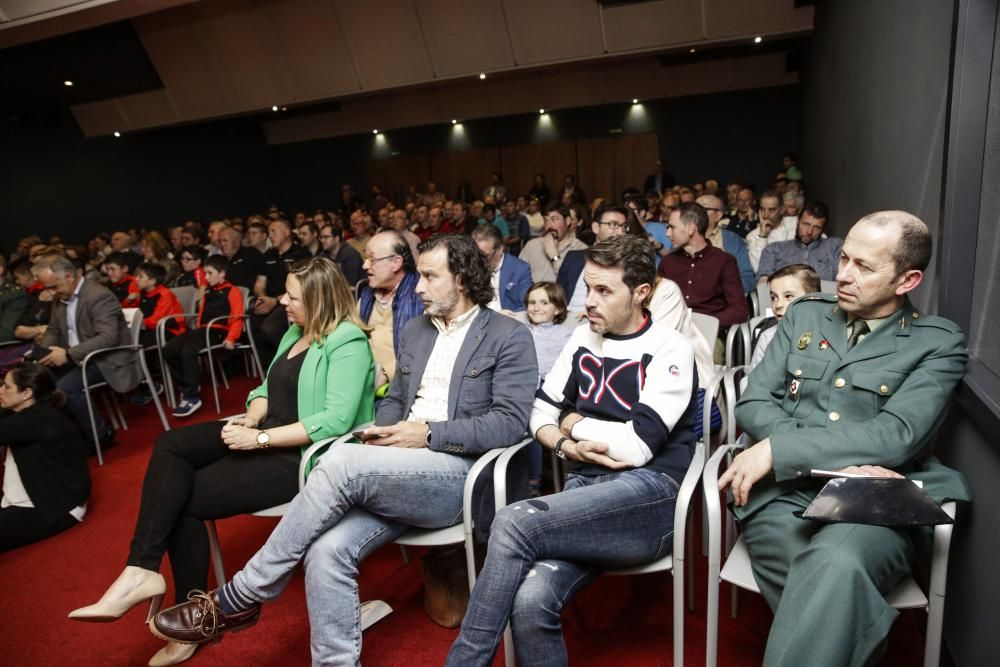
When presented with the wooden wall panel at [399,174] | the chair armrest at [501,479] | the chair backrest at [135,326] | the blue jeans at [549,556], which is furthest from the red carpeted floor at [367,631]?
the wooden wall panel at [399,174]

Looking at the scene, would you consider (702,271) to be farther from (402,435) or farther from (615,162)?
(615,162)

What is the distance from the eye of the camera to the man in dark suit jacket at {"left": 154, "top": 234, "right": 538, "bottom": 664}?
184 cm

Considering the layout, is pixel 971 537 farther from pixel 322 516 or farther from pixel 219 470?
pixel 219 470

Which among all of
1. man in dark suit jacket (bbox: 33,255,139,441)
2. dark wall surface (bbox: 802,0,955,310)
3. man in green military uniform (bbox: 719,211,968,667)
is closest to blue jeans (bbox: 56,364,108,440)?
man in dark suit jacket (bbox: 33,255,139,441)

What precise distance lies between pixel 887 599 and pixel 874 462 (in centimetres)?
31

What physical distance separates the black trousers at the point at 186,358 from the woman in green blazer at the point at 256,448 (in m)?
2.69

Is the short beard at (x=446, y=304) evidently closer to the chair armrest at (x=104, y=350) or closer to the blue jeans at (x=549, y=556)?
the blue jeans at (x=549, y=556)

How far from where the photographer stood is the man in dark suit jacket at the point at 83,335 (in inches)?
160

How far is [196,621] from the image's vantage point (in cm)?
190

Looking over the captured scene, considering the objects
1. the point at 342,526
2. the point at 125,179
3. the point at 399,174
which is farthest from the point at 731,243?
the point at 125,179

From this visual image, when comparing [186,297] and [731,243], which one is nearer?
[731,243]

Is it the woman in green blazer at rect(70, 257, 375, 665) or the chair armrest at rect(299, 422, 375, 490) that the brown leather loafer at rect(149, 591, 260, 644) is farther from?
the chair armrest at rect(299, 422, 375, 490)

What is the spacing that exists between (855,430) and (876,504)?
0.22m

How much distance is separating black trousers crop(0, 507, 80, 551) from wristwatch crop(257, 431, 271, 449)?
167 cm
